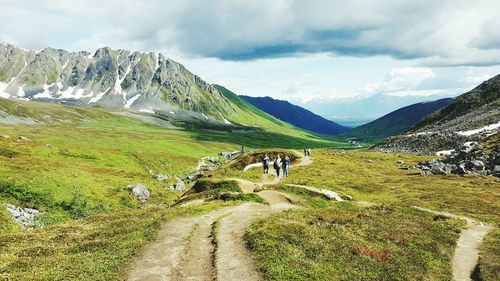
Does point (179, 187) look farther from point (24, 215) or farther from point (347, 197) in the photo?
point (347, 197)

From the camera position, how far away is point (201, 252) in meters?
29.0

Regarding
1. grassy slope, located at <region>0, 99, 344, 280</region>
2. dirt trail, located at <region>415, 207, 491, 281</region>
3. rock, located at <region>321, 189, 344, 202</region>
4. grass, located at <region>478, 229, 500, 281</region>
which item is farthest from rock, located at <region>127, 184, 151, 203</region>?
grass, located at <region>478, 229, 500, 281</region>

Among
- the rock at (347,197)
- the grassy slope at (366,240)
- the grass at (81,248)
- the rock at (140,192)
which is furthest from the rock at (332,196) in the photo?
the rock at (140,192)

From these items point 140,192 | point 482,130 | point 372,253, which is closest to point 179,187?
point 140,192

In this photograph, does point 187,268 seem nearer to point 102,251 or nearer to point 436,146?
point 102,251

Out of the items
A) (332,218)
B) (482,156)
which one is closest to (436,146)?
(482,156)

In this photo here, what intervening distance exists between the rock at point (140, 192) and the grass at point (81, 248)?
41.7 m

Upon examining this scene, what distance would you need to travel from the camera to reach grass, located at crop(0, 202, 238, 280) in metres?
24.5

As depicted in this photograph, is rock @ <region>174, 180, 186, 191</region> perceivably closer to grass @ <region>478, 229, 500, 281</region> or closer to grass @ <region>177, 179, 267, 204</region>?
grass @ <region>177, 179, 267, 204</region>

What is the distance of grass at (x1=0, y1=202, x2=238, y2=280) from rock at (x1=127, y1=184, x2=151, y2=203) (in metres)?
41.7

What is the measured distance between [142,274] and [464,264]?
23.2 m

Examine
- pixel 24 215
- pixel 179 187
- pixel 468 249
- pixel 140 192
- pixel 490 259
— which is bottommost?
pixel 179 187

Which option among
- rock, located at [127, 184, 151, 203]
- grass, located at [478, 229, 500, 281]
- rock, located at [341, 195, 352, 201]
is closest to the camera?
grass, located at [478, 229, 500, 281]

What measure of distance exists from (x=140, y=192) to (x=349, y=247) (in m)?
62.8
